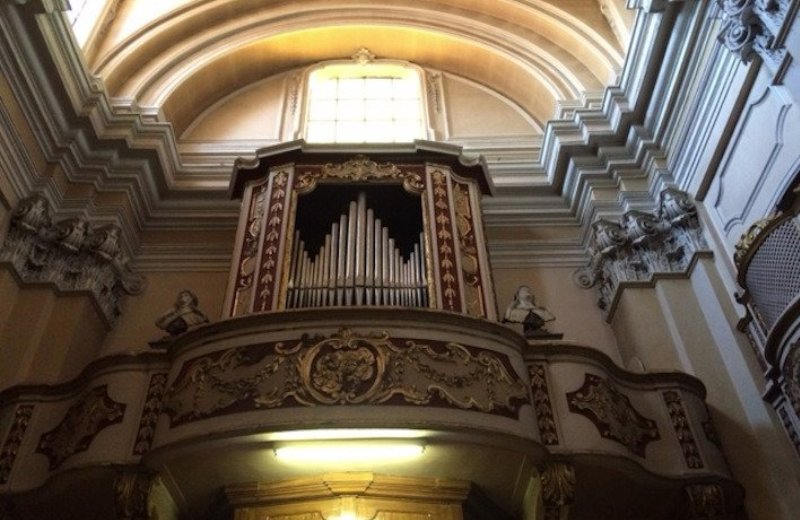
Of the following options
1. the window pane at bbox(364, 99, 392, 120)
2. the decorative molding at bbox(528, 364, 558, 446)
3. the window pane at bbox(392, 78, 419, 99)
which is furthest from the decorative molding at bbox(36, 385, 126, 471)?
the window pane at bbox(392, 78, 419, 99)

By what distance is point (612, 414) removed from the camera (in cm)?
559

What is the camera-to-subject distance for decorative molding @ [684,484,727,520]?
17.5ft

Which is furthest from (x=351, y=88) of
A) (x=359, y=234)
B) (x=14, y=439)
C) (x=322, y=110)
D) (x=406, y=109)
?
(x=14, y=439)

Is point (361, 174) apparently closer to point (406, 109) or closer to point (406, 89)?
point (406, 109)

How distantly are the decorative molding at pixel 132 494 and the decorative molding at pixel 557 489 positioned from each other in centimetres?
270

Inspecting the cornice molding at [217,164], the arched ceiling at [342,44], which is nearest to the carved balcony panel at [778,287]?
the cornice molding at [217,164]

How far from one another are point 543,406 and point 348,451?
57.5 inches

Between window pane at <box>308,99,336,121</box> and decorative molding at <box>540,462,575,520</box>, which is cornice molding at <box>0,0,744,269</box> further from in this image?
decorative molding at <box>540,462,575,520</box>

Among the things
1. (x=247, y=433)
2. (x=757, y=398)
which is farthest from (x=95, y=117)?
(x=757, y=398)

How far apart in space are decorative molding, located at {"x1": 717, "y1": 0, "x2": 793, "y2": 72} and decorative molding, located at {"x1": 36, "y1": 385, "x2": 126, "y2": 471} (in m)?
5.66

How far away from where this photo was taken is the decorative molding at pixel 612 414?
5.49 metres

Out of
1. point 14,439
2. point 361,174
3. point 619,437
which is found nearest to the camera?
point 619,437

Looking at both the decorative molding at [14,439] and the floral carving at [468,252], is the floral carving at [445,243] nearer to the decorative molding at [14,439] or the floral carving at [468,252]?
the floral carving at [468,252]

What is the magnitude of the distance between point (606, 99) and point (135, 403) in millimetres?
6365
